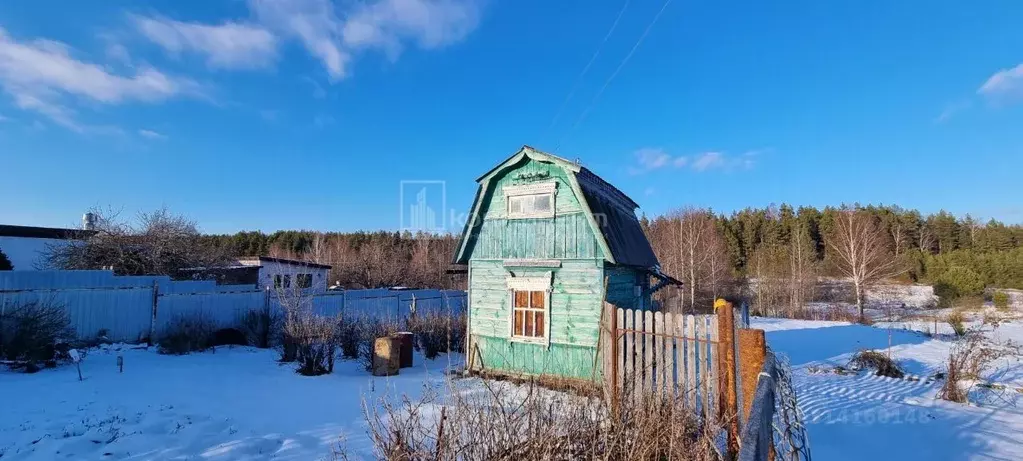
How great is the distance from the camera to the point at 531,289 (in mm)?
9508

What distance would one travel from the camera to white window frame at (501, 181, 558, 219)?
30.9ft

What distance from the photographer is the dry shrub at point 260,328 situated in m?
13.0

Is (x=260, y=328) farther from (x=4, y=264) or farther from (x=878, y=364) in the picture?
(x=878, y=364)

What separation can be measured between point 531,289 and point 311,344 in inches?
184

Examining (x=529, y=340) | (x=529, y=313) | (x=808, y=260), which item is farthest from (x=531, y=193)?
(x=808, y=260)

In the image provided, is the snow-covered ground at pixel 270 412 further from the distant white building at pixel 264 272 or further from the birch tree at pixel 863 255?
the birch tree at pixel 863 255

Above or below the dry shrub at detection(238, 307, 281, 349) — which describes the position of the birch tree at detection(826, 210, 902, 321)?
above

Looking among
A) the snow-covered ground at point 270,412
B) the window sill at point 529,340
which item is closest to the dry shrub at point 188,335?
the snow-covered ground at point 270,412

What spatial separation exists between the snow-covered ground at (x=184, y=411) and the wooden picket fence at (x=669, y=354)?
232 centimetres

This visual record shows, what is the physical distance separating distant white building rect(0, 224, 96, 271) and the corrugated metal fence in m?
7.24

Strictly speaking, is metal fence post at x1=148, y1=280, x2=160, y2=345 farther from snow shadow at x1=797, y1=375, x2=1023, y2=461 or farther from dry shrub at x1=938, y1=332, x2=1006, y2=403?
dry shrub at x1=938, y1=332, x2=1006, y2=403

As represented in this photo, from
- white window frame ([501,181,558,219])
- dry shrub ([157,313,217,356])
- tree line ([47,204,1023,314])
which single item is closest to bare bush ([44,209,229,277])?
tree line ([47,204,1023,314])

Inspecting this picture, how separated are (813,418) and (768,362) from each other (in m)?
4.56

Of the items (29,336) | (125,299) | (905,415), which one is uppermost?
(125,299)
